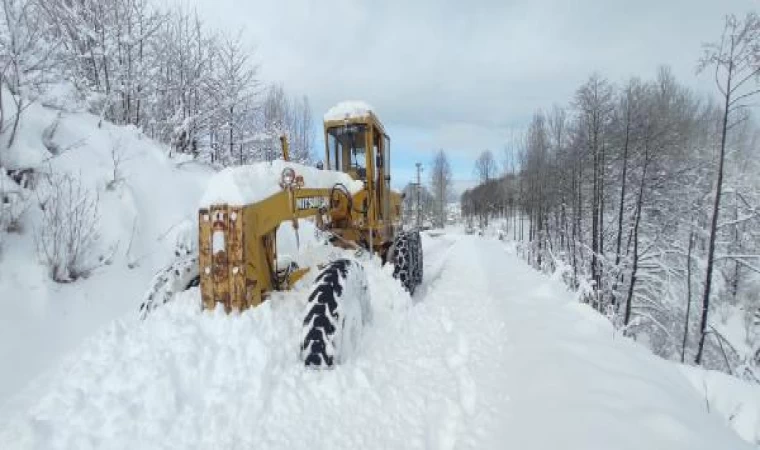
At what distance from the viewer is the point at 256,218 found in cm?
395

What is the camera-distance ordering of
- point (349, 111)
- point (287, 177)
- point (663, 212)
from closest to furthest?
point (287, 177) → point (349, 111) → point (663, 212)

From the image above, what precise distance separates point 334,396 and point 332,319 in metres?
0.63

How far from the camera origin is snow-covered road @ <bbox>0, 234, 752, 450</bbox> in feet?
9.29

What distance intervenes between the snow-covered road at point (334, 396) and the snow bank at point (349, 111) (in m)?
3.71

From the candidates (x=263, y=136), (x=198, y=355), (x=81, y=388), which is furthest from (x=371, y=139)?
(x=263, y=136)

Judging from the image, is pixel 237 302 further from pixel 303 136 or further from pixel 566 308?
pixel 303 136

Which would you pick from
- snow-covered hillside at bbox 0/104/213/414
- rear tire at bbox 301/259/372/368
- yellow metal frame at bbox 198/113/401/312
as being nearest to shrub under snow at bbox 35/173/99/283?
snow-covered hillside at bbox 0/104/213/414

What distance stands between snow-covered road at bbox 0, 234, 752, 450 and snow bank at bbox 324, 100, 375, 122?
12.2 ft

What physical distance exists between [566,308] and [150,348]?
19.7 ft

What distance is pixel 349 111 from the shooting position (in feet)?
24.2

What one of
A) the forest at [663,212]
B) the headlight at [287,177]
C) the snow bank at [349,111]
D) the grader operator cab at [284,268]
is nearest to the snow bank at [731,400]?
the grader operator cab at [284,268]

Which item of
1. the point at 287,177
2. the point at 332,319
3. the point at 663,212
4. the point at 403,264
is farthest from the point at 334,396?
the point at 663,212

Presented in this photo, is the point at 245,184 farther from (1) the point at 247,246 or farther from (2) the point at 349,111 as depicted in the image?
(2) the point at 349,111

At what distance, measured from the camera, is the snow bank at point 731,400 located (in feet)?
13.9
